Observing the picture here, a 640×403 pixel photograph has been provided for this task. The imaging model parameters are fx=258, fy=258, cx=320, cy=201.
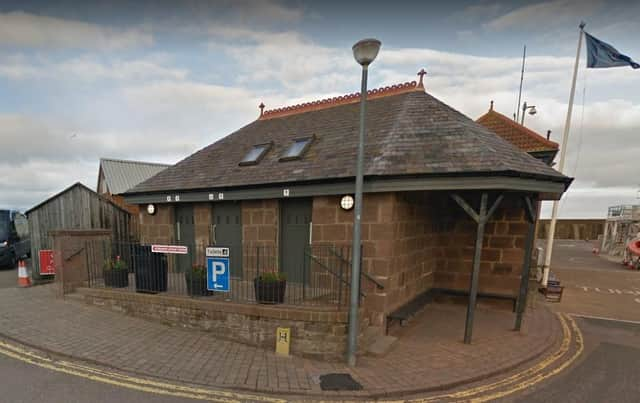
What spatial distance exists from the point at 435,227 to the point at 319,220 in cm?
352

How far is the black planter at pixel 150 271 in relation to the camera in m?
5.96

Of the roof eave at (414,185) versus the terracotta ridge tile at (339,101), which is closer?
the roof eave at (414,185)

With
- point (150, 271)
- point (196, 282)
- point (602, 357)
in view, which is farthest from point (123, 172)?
point (602, 357)

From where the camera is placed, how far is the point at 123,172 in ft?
65.1

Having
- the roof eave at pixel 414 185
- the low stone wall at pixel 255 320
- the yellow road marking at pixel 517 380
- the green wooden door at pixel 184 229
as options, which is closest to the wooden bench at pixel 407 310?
the low stone wall at pixel 255 320

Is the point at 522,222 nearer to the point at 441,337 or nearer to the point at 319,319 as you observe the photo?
the point at 441,337

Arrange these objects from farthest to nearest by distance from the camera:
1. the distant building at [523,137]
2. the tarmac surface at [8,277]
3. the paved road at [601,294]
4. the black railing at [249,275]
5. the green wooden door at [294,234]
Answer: the tarmac surface at [8,277], the distant building at [523,137], the paved road at [601,294], the green wooden door at [294,234], the black railing at [249,275]

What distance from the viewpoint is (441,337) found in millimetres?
5324

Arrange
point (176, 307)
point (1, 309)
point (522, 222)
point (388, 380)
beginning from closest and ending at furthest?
point (388, 380) < point (176, 307) < point (1, 309) < point (522, 222)

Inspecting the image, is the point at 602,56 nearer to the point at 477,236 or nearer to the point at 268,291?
the point at 477,236

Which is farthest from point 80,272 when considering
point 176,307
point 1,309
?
point 176,307

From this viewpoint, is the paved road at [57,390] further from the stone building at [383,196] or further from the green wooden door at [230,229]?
the green wooden door at [230,229]

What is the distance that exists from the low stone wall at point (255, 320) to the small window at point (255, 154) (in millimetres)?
4137

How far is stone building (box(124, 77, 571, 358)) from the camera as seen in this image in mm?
→ 5125
